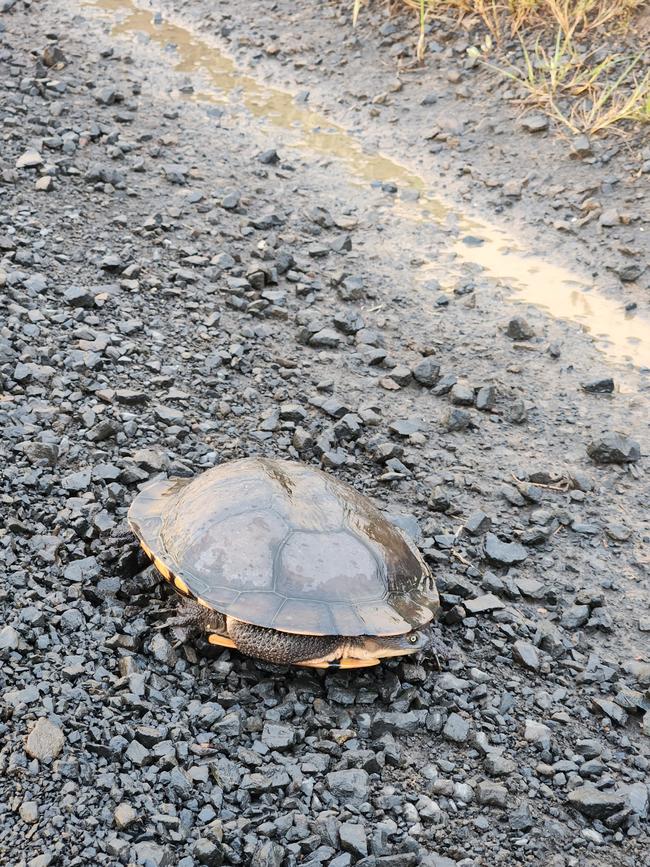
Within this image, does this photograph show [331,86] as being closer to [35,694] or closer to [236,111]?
[236,111]

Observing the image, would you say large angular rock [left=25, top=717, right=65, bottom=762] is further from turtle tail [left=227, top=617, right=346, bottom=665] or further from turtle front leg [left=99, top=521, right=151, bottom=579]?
turtle front leg [left=99, top=521, right=151, bottom=579]

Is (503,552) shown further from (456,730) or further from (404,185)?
(404,185)

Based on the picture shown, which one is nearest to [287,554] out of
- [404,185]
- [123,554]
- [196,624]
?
[196,624]

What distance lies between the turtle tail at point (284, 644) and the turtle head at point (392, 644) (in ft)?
0.32

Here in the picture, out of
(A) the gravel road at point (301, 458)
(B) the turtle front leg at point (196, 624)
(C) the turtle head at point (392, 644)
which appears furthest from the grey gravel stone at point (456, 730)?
(B) the turtle front leg at point (196, 624)

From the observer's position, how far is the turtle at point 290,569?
3.18m

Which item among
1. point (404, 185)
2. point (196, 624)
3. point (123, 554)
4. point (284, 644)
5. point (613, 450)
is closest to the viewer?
point (284, 644)

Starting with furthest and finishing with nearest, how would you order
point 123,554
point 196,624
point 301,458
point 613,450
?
1. point 613,450
2. point 301,458
3. point 123,554
4. point 196,624

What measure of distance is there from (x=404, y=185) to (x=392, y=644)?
196 inches

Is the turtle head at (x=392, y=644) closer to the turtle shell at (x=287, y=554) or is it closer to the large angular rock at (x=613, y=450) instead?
the turtle shell at (x=287, y=554)

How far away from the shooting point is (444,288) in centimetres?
619

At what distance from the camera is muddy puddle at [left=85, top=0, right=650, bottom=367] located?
5977mm

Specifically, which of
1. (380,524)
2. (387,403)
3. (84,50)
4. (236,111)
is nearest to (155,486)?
(380,524)

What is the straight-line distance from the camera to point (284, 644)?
318cm
